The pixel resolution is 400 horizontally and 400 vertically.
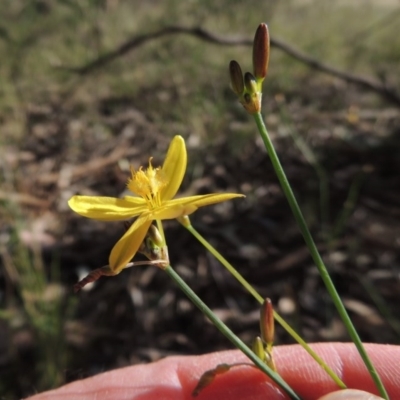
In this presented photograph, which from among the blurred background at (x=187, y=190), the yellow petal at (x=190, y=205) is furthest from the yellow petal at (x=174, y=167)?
the blurred background at (x=187, y=190)

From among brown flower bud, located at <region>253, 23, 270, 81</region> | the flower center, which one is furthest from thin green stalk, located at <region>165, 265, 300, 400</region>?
brown flower bud, located at <region>253, 23, 270, 81</region>

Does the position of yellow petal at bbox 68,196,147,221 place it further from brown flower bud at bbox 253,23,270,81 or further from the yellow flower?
brown flower bud at bbox 253,23,270,81

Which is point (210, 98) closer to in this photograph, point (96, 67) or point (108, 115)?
point (108, 115)

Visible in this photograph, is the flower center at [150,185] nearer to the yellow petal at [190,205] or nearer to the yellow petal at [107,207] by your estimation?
the yellow petal at [107,207]

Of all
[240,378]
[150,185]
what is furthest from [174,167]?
[240,378]

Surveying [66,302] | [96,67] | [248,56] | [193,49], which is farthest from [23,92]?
[66,302]
